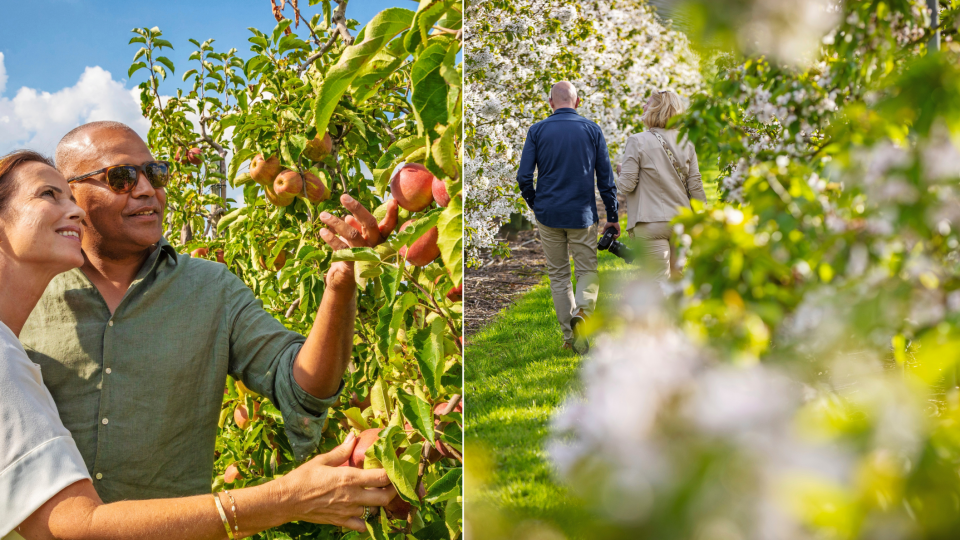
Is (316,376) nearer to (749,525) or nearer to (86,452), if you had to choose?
(86,452)

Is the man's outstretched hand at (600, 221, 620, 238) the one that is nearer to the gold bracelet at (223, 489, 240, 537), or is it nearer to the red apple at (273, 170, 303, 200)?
the gold bracelet at (223, 489, 240, 537)

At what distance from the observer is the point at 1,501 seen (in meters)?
1.19

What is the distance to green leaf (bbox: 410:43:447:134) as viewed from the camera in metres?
0.86

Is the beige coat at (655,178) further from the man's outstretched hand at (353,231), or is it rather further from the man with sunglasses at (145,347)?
the man with sunglasses at (145,347)

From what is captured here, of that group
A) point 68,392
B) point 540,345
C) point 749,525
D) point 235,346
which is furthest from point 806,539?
point 68,392

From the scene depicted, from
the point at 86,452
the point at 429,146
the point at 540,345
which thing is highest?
the point at 429,146

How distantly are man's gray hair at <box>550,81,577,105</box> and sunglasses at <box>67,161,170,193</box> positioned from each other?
66.5 inches

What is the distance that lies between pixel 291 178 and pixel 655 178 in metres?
1.86

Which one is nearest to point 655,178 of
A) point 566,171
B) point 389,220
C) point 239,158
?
point 566,171

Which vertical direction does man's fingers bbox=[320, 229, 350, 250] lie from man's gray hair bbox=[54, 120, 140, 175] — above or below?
below

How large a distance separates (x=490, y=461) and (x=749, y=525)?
30cm

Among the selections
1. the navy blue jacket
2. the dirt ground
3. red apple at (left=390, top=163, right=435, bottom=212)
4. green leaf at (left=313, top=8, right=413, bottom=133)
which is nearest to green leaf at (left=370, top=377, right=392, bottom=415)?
red apple at (left=390, top=163, right=435, bottom=212)

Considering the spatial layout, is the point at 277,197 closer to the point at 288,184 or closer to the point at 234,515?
the point at 288,184

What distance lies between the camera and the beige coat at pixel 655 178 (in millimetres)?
422
